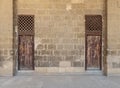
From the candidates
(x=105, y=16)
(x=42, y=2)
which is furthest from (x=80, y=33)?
(x=42, y=2)

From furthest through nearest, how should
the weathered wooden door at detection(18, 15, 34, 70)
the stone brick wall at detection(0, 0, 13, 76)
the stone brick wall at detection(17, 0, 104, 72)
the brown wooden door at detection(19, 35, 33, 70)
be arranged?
1. the brown wooden door at detection(19, 35, 33, 70)
2. the weathered wooden door at detection(18, 15, 34, 70)
3. the stone brick wall at detection(17, 0, 104, 72)
4. the stone brick wall at detection(0, 0, 13, 76)

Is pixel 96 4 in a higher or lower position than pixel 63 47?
higher

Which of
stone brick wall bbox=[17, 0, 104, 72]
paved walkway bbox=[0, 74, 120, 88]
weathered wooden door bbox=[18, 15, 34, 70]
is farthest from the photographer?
weathered wooden door bbox=[18, 15, 34, 70]

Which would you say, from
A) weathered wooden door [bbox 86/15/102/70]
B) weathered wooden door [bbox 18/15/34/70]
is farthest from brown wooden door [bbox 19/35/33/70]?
weathered wooden door [bbox 86/15/102/70]

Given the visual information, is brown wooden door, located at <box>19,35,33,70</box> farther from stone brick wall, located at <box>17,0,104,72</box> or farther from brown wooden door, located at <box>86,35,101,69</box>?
brown wooden door, located at <box>86,35,101,69</box>

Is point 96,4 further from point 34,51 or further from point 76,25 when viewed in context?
point 34,51

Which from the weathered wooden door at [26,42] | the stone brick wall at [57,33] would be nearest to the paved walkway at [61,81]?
the stone brick wall at [57,33]

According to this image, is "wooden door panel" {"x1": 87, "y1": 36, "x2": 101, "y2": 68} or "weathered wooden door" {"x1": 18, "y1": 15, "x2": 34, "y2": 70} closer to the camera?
"weathered wooden door" {"x1": 18, "y1": 15, "x2": 34, "y2": 70}

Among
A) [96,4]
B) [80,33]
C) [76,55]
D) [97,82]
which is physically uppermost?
[96,4]

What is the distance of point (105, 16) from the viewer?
1487 centimetres

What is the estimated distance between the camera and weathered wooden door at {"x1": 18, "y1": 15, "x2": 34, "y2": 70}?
49.0ft

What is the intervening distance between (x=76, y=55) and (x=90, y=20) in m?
1.90

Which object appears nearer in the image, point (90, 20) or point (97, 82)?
point (97, 82)

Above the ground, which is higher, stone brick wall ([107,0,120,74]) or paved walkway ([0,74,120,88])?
stone brick wall ([107,0,120,74])
